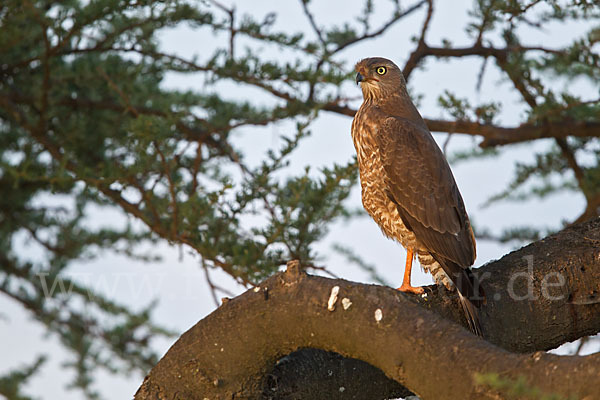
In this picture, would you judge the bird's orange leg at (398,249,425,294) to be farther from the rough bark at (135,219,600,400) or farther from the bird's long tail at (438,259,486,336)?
the bird's long tail at (438,259,486,336)

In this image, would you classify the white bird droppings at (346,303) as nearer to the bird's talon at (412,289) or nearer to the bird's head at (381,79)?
the bird's talon at (412,289)

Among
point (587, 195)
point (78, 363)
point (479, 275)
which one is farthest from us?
point (78, 363)

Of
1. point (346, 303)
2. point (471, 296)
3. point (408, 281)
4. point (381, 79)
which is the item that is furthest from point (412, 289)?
point (381, 79)

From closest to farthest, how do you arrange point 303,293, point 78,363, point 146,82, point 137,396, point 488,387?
point 488,387 → point 303,293 → point 137,396 → point 146,82 → point 78,363

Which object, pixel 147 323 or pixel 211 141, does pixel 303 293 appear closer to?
pixel 211 141

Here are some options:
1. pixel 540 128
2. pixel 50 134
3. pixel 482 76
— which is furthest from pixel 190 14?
pixel 540 128

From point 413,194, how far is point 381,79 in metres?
0.87

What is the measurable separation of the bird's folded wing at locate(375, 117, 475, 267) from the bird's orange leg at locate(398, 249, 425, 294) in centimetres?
20

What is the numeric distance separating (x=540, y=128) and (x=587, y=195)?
47cm

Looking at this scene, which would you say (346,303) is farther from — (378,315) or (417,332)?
(417,332)

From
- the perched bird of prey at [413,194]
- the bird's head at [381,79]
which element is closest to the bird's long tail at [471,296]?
the perched bird of prey at [413,194]

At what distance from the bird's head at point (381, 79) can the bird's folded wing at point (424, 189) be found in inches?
16.8

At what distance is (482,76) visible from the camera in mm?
4520

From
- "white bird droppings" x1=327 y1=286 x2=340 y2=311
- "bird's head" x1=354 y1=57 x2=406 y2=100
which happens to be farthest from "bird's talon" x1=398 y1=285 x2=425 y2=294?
"bird's head" x1=354 y1=57 x2=406 y2=100
